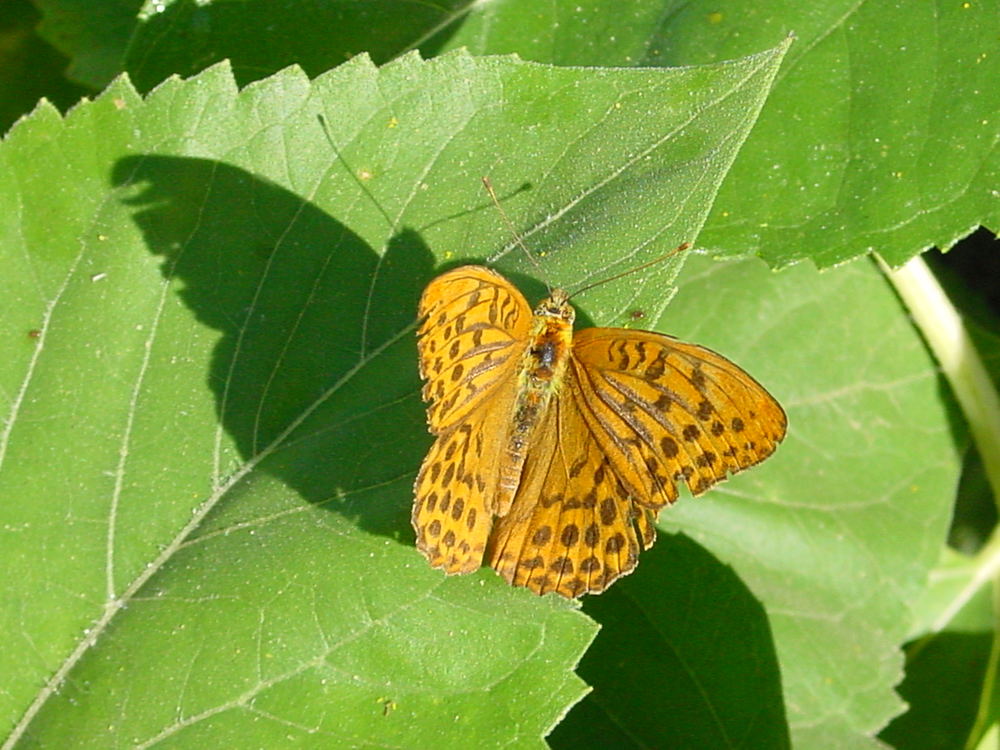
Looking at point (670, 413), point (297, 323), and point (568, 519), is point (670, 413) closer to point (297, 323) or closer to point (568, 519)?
point (568, 519)

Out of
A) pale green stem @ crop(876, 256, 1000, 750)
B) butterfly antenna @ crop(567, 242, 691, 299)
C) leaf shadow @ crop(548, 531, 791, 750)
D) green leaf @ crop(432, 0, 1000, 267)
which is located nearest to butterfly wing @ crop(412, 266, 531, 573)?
butterfly antenna @ crop(567, 242, 691, 299)

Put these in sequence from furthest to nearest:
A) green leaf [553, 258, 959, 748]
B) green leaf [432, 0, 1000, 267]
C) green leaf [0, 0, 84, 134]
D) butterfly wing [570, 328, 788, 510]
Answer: green leaf [0, 0, 84, 134]
green leaf [553, 258, 959, 748]
green leaf [432, 0, 1000, 267]
butterfly wing [570, 328, 788, 510]

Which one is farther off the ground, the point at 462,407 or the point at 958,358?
the point at 462,407

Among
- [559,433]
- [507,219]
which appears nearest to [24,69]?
[507,219]

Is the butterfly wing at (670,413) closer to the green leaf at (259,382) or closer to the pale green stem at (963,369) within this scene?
the green leaf at (259,382)

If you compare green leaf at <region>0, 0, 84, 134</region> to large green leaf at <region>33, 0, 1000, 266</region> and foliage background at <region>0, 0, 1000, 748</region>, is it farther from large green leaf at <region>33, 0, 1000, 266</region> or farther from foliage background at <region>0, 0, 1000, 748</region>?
foliage background at <region>0, 0, 1000, 748</region>

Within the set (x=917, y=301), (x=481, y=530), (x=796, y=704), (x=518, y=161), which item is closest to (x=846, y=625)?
(x=796, y=704)

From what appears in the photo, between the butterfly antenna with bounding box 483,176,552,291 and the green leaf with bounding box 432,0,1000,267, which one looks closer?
the butterfly antenna with bounding box 483,176,552,291

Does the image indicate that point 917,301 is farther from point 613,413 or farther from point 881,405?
point 613,413
